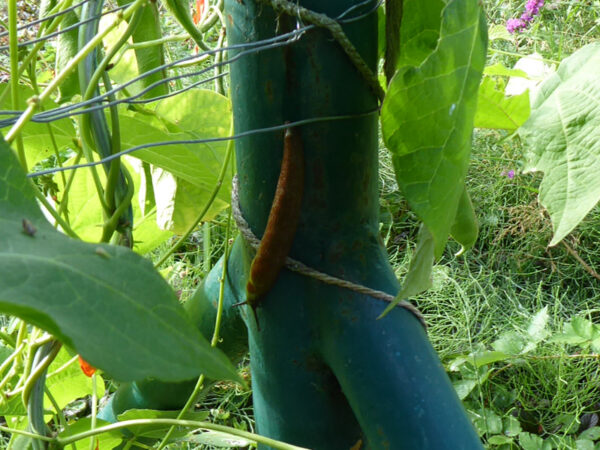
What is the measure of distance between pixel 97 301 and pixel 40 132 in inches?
21.2

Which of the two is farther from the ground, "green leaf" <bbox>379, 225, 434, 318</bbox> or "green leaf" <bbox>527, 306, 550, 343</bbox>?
"green leaf" <bbox>379, 225, 434, 318</bbox>

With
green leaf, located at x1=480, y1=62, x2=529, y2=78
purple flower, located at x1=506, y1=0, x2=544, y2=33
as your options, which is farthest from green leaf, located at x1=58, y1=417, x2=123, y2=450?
purple flower, located at x1=506, y1=0, x2=544, y2=33

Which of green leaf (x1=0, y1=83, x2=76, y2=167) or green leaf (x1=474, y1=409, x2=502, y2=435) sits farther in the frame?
green leaf (x1=474, y1=409, x2=502, y2=435)

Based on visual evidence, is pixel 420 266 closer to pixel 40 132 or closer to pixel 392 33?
pixel 392 33

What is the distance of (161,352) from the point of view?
0.77ft

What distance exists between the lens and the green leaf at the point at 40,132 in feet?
2.20

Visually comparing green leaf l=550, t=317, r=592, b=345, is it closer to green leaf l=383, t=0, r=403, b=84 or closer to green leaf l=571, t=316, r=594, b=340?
green leaf l=571, t=316, r=594, b=340

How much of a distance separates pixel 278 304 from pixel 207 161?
19 cm

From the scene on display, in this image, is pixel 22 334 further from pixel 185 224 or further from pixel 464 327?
pixel 464 327

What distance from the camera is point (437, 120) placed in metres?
0.37

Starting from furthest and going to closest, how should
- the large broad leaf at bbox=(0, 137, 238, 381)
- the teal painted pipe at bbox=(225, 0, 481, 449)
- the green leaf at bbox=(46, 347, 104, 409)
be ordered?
the green leaf at bbox=(46, 347, 104, 409) < the teal painted pipe at bbox=(225, 0, 481, 449) < the large broad leaf at bbox=(0, 137, 238, 381)

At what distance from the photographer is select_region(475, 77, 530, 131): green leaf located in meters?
0.51

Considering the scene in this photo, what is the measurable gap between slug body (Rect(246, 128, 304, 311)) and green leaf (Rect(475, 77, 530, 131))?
138 millimetres

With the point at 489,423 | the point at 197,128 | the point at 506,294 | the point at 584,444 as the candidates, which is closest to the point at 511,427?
the point at 489,423
